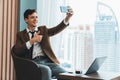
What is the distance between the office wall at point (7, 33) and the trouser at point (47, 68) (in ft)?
2.68

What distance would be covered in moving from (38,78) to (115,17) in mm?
1193

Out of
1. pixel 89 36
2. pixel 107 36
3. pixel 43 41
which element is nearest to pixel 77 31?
pixel 89 36

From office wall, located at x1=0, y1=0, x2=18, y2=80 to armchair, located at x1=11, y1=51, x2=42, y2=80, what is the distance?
92 centimetres

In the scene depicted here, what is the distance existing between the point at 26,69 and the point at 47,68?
0.20 m

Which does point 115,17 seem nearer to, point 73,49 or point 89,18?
point 89,18

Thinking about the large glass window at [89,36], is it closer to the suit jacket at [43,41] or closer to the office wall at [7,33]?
the suit jacket at [43,41]

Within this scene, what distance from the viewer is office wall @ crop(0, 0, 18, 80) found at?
335cm

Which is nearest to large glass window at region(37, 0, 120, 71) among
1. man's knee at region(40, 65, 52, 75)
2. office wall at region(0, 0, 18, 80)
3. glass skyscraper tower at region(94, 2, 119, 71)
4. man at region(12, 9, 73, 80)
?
glass skyscraper tower at region(94, 2, 119, 71)

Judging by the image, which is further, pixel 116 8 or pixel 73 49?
pixel 73 49

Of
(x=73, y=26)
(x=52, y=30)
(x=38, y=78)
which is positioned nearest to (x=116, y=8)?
(x=73, y=26)

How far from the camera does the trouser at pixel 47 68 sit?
94.9 inches

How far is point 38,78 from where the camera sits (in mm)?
2348

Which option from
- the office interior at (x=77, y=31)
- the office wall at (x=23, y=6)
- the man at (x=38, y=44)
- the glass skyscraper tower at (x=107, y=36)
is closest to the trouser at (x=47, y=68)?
the man at (x=38, y=44)

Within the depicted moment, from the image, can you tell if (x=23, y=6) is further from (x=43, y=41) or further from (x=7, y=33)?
(x=43, y=41)
